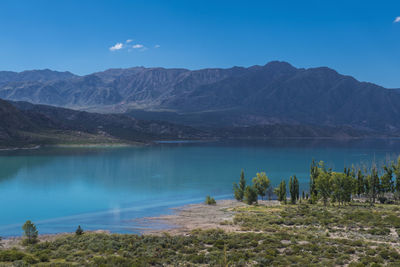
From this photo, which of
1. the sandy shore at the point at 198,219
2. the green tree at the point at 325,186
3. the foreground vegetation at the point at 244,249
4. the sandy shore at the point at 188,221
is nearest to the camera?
the foreground vegetation at the point at 244,249

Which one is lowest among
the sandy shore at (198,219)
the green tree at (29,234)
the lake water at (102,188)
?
the lake water at (102,188)

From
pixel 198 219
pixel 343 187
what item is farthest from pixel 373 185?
pixel 198 219

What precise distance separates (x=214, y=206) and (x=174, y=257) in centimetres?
4111

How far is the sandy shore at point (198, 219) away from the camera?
49397mm

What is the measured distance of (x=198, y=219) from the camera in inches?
2285

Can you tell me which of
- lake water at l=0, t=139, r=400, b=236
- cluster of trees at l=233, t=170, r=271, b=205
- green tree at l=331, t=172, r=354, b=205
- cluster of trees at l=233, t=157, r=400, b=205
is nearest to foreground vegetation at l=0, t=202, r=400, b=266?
lake water at l=0, t=139, r=400, b=236

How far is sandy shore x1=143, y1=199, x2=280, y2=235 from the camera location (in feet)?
162

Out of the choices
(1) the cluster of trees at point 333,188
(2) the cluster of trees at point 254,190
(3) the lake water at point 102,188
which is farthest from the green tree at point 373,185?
(3) the lake water at point 102,188

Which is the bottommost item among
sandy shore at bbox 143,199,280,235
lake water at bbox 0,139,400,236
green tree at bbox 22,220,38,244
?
lake water at bbox 0,139,400,236

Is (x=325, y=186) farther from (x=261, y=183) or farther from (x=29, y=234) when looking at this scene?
(x=29, y=234)

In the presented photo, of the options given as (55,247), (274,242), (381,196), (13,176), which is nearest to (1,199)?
(13,176)

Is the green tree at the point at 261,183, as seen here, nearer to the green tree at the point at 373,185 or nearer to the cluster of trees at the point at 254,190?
the cluster of trees at the point at 254,190

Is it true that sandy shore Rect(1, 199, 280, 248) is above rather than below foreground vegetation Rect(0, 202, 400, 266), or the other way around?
below

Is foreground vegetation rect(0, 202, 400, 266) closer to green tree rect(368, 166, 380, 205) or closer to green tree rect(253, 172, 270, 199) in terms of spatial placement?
green tree rect(368, 166, 380, 205)
